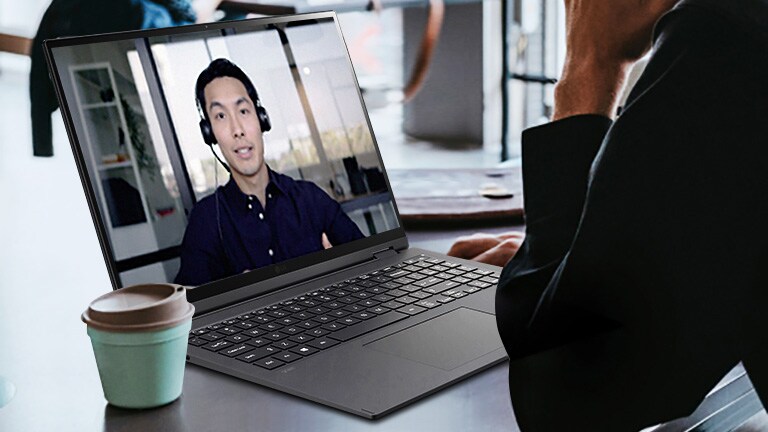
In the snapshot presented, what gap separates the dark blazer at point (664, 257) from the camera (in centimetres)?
54

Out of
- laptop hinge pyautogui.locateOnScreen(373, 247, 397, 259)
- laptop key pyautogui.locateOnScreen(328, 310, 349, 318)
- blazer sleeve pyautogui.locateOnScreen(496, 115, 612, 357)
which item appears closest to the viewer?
blazer sleeve pyautogui.locateOnScreen(496, 115, 612, 357)

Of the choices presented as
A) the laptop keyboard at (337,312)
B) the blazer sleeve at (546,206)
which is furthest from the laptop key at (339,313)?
the blazer sleeve at (546,206)

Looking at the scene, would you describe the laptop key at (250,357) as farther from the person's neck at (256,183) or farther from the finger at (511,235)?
the finger at (511,235)

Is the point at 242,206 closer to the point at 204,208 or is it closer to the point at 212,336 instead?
the point at 204,208

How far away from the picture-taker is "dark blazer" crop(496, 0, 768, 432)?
0.54 m

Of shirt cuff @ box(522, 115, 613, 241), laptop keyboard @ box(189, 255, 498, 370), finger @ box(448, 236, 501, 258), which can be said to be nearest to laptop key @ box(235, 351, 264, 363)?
laptop keyboard @ box(189, 255, 498, 370)

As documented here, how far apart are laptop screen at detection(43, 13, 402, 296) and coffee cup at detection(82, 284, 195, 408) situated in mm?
200

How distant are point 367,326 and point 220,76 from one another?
1.17 ft

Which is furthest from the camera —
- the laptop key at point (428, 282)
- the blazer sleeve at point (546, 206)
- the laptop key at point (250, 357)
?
the laptop key at point (428, 282)

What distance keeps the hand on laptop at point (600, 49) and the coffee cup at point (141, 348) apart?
1.41ft

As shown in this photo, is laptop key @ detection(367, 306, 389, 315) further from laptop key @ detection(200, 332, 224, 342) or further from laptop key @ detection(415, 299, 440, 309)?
laptop key @ detection(200, 332, 224, 342)

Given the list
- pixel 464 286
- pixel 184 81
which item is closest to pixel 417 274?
pixel 464 286

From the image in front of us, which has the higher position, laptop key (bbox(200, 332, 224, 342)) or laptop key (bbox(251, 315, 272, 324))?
laptop key (bbox(200, 332, 224, 342))

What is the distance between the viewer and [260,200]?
1096 millimetres
